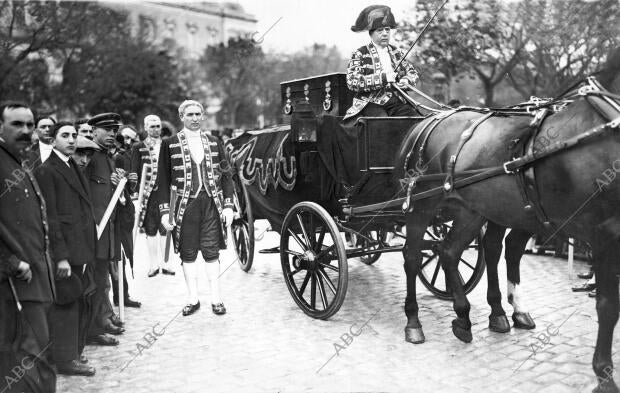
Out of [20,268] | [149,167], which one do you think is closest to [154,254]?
[149,167]

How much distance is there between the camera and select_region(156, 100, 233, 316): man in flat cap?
6.37 meters

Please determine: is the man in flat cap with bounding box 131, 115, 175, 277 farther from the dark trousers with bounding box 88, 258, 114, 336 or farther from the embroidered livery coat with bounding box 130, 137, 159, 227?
the dark trousers with bounding box 88, 258, 114, 336

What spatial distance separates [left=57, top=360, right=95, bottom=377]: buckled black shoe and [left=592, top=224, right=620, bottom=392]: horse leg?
3521 millimetres

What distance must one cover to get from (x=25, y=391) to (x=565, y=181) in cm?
357

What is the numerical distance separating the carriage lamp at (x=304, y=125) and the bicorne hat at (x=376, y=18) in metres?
0.98

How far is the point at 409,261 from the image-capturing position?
5.64 metres

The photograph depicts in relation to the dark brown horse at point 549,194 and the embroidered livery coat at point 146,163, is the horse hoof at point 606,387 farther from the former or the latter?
the embroidered livery coat at point 146,163

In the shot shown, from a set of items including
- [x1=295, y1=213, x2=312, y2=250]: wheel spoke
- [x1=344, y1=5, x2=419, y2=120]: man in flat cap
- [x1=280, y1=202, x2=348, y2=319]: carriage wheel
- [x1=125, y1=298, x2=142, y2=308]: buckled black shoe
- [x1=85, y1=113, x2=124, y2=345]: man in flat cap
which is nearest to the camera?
[x1=85, y1=113, x2=124, y2=345]: man in flat cap

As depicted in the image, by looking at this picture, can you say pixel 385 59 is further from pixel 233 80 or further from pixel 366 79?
pixel 233 80

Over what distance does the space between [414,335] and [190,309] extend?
92.2 inches

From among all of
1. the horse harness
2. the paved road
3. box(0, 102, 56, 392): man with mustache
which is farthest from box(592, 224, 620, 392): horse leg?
box(0, 102, 56, 392): man with mustache

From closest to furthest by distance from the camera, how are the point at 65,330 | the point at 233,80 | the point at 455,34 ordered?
the point at 65,330 < the point at 455,34 < the point at 233,80

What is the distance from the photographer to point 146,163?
8.14 m

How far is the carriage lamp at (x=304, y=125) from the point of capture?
6.22 meters
